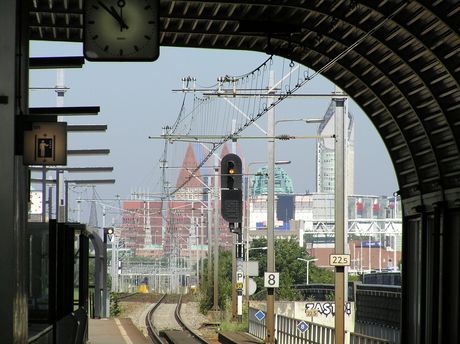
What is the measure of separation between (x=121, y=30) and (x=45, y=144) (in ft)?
4.88

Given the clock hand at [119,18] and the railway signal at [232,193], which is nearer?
the clock hand at [119,18]

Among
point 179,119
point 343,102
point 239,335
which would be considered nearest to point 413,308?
point 343,102

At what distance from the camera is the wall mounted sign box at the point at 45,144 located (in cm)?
966

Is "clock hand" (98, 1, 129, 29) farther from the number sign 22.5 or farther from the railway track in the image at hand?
the railway track

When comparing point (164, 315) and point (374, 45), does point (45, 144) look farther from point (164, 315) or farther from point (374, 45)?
point (164, 315)

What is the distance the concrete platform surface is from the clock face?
18099 millimetres

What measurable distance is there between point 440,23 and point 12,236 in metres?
9.15

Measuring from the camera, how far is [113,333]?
3209 centimetres

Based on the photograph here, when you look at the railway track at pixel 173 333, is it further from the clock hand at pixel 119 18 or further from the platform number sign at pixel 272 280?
the clock hand at pixel 119 18

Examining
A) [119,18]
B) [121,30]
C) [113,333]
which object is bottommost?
[113,333]

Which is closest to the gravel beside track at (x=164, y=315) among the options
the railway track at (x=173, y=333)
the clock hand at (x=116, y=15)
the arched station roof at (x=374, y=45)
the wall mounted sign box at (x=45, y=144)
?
the railway track at (x=173, y=333)

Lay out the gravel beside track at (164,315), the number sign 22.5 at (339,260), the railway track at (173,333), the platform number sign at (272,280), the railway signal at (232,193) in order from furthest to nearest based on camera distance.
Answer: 1. the gravel beside track at (164,315)
2. the railway track at (173,333)
3. the railway signal at (232,193)
4. the platform number sign at (272,280)
5. the number sign 22.5 at (339,260)

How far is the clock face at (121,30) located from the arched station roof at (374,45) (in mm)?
6248

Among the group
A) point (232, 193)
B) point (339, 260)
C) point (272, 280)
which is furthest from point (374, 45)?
point (232, 193)
